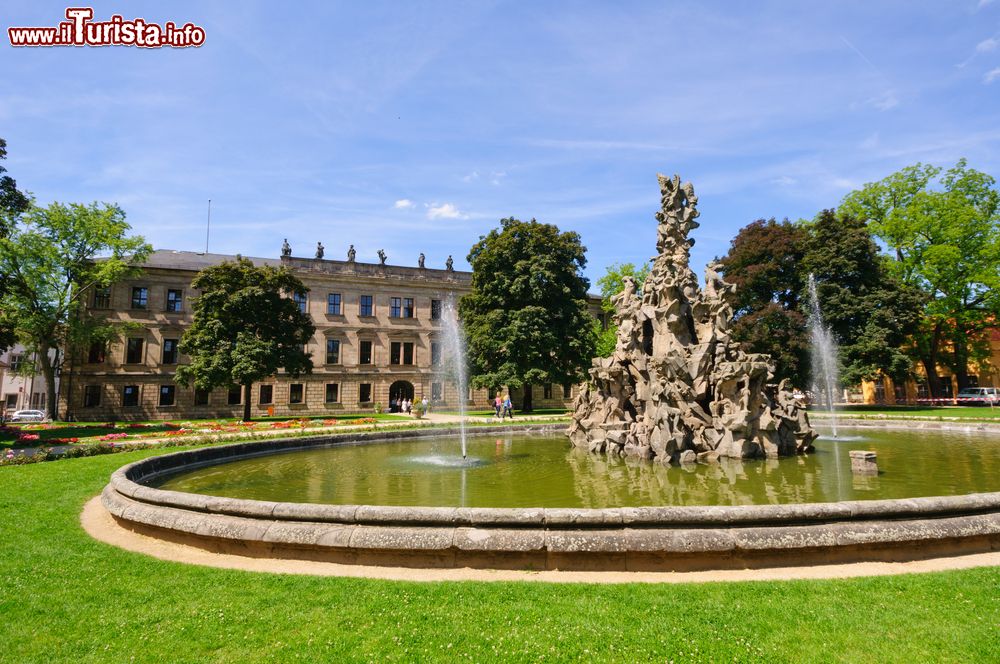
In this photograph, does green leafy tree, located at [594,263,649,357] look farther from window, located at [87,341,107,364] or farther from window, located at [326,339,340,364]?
window, located at [87,341,107,364]

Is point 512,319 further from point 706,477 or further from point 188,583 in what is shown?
point 188,583

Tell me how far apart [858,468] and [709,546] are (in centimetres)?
821

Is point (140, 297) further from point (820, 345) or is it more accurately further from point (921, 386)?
point (921, 386)

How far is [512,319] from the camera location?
4122 centimetres

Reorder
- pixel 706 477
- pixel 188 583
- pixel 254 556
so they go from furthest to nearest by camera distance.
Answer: pixel 706 477 < pixel 254 556 < pixel 188 583

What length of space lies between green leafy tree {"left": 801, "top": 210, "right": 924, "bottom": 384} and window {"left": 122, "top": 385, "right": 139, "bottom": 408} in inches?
2285

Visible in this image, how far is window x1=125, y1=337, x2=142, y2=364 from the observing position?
46128 millimetres

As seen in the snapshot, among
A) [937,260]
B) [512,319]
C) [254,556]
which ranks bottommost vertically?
[254,556]

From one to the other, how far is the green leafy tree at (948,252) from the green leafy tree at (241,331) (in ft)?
165

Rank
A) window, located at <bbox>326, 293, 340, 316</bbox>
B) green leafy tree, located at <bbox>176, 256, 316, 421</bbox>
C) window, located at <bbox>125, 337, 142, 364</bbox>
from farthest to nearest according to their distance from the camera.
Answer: window, located at <bbox>326, 293, 340, 316</bbox> < window, located at <bbox>125, 337, 142, 364</bbox> < green leafy tree, located at <bbox>176, 256, 316, 421</bbox>

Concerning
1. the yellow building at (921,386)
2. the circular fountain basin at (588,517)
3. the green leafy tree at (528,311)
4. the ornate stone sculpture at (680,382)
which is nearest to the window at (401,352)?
the green leafy tree at (528,311)

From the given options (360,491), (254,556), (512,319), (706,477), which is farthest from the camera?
(512,319)

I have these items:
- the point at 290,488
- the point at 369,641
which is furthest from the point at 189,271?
the point at 369,641

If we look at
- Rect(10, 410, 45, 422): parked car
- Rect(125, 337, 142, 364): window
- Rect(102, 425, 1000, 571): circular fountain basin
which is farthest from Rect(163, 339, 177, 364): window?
Rect(102, 425, 1000, 571): circular fountain basin
